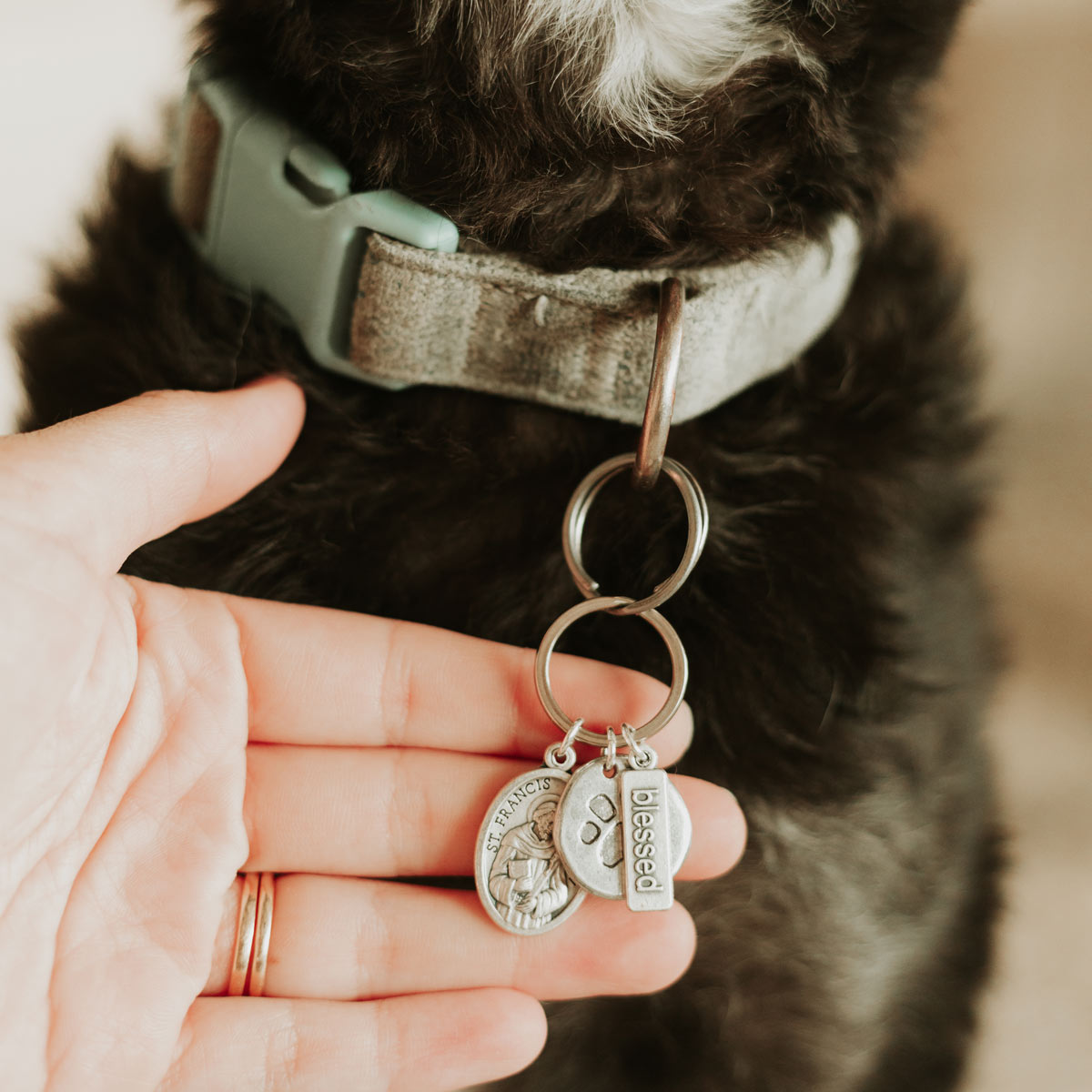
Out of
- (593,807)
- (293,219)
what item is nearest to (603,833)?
(593,807)

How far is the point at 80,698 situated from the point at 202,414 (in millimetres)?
198

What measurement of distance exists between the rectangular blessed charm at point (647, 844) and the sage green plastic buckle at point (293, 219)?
344 millimetres

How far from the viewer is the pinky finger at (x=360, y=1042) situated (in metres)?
0.66

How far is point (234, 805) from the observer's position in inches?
27.0

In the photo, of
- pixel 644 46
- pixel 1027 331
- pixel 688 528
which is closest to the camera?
pixel 644 46

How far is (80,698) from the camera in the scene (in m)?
0.62

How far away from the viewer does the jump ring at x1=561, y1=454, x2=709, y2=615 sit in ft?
2.09

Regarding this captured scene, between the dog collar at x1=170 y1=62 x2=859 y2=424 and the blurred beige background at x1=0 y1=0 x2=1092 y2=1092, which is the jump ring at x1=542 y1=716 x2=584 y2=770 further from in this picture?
the blurred beige background at x1=0 y1=0 x2=1092 y2=1092

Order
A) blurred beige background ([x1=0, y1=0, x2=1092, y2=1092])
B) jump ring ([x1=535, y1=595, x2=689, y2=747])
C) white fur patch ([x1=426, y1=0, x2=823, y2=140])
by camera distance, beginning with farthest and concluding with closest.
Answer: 1. blurred beige background ([x1=0, y1=0, x2=1092, y2=1092])
2. jump ring ([x1=535, y1=595, x2=689, y2=747])
3. white fur patch ([x1=426, y1=0, x2=823, y2=140])

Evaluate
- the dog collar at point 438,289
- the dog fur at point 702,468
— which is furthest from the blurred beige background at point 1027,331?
the dog collar at point 438,289

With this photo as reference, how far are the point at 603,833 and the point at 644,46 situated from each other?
1.58 ft

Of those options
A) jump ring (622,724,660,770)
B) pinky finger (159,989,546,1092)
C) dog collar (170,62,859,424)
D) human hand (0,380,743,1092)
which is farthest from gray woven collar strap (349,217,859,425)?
pinky finger (159,989,546,1092)

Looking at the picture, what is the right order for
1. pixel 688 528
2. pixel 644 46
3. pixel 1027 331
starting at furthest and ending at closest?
pixel 1027 331, pixel 688 528, pixel 644 46

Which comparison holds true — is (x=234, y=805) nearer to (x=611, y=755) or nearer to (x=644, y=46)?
(x=611, y=755)
